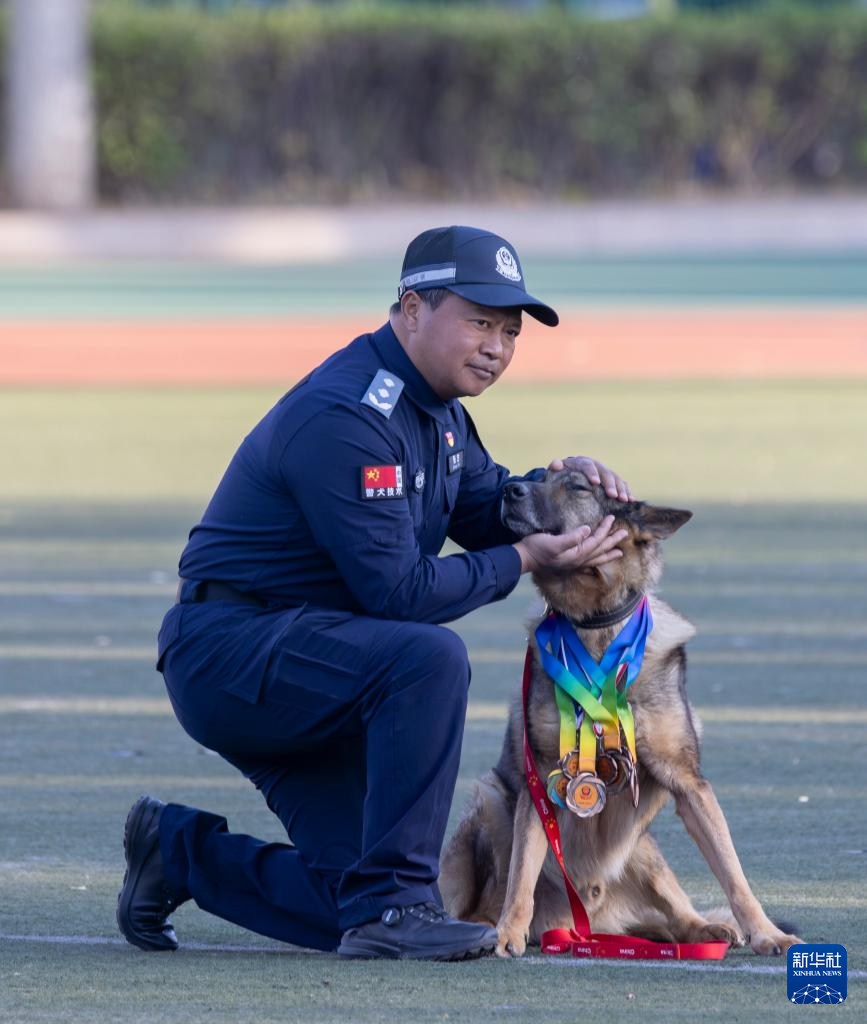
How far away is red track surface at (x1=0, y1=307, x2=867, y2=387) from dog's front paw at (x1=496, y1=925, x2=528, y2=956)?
15683 millimetres

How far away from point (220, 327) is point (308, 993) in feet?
61.7

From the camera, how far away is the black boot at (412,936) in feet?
15.0

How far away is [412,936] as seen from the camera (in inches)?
180

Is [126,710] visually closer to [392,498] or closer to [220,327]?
[392,498]

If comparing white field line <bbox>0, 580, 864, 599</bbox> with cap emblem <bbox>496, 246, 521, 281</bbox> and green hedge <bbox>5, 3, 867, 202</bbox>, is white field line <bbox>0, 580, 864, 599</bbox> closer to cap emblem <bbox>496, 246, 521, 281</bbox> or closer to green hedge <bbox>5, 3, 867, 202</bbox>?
cap emblem <bbox>496, 246, 521, 281</bbox>

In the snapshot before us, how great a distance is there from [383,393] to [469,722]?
107 inches

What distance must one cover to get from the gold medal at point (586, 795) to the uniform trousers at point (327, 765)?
0.29 metres

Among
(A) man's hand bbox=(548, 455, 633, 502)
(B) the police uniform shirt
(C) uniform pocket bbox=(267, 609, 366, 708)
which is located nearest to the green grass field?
(C) uniform pocket bbox=(267, 609, 366, 708)

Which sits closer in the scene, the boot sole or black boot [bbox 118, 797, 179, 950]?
the boot sole

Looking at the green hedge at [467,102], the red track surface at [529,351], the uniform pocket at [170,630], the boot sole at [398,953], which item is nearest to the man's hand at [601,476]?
the uniform pocket at [170,630]

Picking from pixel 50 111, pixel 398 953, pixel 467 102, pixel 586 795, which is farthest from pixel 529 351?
pixel 398 953

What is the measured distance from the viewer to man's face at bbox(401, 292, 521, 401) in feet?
15.9

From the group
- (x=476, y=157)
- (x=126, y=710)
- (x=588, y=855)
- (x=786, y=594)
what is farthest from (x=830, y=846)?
(x=476, y=157)

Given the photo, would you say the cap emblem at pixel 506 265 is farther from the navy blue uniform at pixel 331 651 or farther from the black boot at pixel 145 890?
the black boot at pixel 145 890
